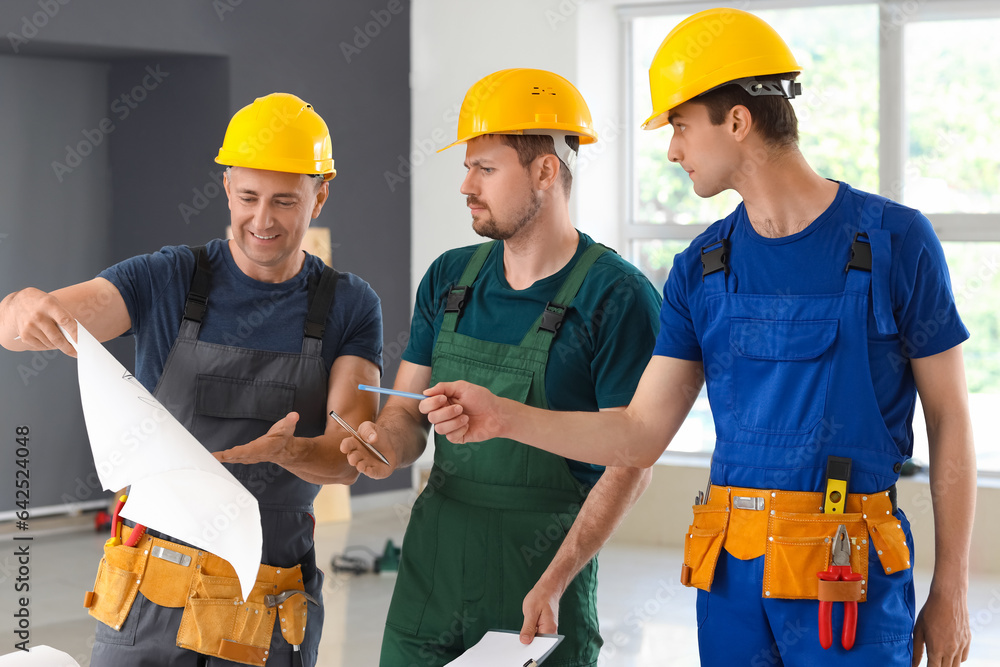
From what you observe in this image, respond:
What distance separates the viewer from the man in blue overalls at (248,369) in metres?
1.96

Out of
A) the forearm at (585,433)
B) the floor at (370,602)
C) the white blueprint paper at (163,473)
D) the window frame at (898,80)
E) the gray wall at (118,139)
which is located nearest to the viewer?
the white blueprint paper at (163,473)

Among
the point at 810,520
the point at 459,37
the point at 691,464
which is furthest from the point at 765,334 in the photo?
the point at 459,37

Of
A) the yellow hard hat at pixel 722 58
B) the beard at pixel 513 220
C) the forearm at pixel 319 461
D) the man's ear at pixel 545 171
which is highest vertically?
the yellow hard hat at pixel 722 58

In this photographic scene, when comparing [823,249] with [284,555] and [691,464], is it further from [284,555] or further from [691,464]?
[691,464]

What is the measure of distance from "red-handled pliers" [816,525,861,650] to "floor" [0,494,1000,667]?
8.84 feet

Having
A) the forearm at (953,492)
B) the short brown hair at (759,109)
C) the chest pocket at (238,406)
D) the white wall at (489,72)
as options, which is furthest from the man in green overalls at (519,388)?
the white wall at (489,72)

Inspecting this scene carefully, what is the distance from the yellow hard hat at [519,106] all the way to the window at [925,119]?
421 centimetres

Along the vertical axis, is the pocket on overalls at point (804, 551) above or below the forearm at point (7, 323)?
below

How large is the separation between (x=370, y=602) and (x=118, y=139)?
10.8ft

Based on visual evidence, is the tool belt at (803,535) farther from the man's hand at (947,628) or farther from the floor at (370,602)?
the floor at (370,602)

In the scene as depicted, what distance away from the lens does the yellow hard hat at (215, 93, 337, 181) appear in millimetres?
2117

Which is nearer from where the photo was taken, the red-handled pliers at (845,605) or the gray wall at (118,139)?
the red-handled pliers at (845,605)

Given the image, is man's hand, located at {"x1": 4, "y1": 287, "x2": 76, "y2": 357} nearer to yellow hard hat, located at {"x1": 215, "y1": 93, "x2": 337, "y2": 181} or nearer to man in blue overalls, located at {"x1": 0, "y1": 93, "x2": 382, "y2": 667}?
man in blue overalls, located at {"x1": 0, "y1": 93, "x2": 382, "y2": 667}

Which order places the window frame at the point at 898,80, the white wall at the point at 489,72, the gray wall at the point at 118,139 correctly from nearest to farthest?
1. the window frame at the point at 898,80
2. the gray wall at the point at 118,139
3. the white wall at the point at 489,72
